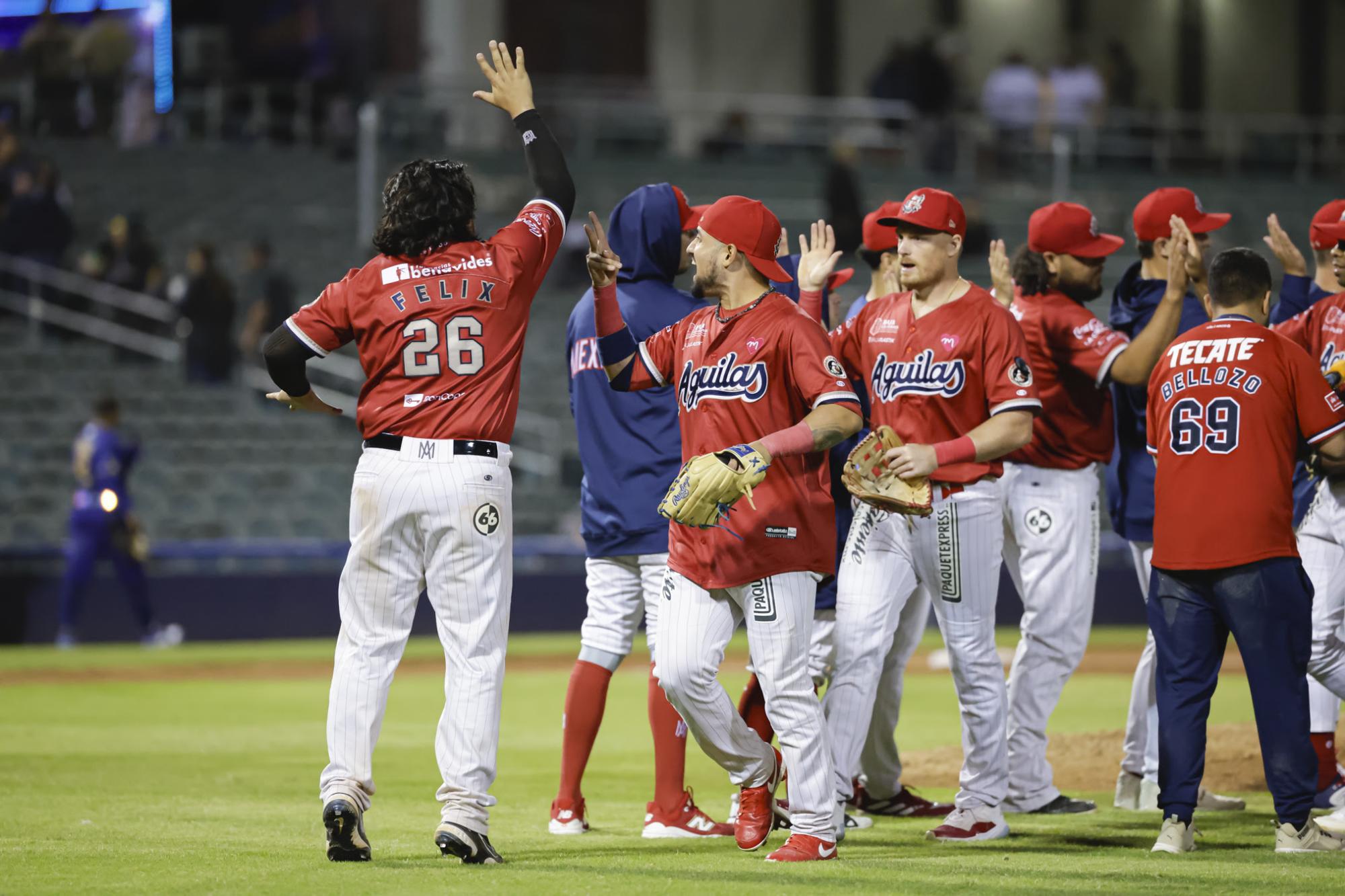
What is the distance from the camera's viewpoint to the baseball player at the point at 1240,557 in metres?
5.75

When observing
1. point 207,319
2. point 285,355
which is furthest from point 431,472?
point 207,319

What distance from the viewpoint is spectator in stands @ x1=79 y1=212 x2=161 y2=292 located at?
19.7 metres

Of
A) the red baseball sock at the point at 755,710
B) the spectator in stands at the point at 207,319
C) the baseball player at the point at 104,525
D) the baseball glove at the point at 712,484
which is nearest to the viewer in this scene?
the baseball glove at the point at 712,484

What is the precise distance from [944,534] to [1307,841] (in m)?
1.62

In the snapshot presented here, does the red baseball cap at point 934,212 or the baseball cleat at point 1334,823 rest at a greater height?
the red baseball cap at point 934,212

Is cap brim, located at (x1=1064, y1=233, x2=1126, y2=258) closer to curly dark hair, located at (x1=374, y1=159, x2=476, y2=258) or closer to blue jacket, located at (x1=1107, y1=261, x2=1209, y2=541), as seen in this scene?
blue jacket, located at (x1=1107, y1=261, x2=1209, y2=541)

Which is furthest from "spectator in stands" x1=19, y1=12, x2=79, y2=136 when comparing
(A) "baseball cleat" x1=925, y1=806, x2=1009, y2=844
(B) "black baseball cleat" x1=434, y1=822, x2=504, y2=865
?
(A) "baseball cleat" x1=925, y1=806, x2=1009, y2=844

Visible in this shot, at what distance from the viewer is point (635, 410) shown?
673 cm

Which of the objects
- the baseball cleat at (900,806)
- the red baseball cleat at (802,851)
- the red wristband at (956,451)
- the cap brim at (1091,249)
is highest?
the cap brim at (1091,249)

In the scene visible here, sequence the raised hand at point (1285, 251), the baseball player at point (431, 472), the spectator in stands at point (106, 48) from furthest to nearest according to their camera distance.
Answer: the spectator in stands at point (106, 48), the raised hand at point (1285, 251), the baseball player at point (431, 472)

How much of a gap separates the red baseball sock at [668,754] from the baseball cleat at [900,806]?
1057 mm

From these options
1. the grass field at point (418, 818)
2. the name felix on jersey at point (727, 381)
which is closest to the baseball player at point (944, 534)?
the grass field at point (418, 818)

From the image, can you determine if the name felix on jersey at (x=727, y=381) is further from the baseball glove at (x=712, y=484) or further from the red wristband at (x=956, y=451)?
the red wristband at (x=956, y=451)

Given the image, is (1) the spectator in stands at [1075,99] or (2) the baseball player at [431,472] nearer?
(2) the baseball player at [431,472]
